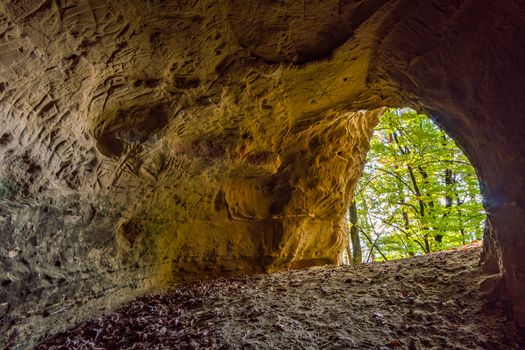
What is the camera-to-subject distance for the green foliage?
8625 millimetres

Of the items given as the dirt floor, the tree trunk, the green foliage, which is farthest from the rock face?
the tree trunk

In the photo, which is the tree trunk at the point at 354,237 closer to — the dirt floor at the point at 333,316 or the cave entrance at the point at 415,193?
the cave entrance at the point at 415,193

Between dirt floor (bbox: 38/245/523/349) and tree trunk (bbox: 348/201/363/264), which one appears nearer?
dirt floor (bbox: 38/245/523/349)

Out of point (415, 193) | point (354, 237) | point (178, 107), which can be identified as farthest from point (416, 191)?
point (178, 107)

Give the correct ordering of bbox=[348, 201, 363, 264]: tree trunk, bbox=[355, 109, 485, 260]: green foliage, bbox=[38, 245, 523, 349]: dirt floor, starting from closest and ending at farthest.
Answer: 1. bbox=[38, 245, 523, 349]: dirt floor
2. bbox=[355, 109, 485, 260]: green foliage
3. bbox=[348, 201, 363, 264]: tree trunk

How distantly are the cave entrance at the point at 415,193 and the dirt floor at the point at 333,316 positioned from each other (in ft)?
18.2

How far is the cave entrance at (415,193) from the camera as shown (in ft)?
28.3

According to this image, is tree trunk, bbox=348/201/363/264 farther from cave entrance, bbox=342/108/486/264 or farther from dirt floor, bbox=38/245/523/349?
dirt floor, bbox=38/245/523/349

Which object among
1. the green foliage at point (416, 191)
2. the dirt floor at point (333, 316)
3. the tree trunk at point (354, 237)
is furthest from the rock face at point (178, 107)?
the tree trunk at point (354, 237)

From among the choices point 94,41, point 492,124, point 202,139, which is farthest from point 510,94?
point 202,139

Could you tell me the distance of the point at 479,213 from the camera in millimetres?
7914

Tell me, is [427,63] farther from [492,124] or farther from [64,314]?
[64,314]

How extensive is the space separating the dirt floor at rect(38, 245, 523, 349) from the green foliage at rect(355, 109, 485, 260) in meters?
5.51

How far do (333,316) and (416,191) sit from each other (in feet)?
28.6
